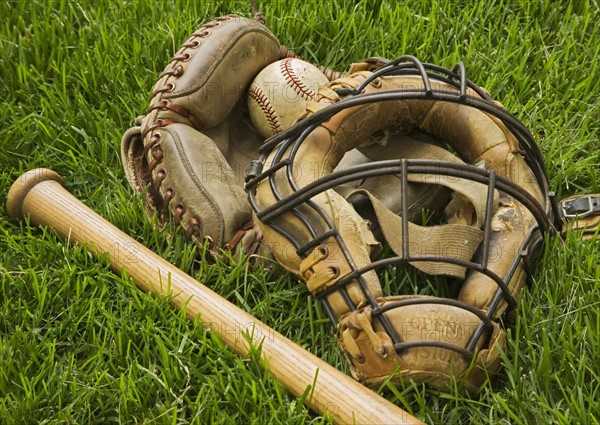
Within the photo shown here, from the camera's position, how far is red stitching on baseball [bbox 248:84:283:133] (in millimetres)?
2955

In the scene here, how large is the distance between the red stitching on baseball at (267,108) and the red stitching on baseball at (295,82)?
110 millimetres

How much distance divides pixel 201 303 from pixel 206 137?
0.74 m

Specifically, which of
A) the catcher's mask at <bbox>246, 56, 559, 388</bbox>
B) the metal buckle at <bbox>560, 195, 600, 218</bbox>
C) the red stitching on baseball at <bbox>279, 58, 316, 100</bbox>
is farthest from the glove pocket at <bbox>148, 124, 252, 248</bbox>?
the metal buckle at <bbox>560, 195, 600, 218</bbox>

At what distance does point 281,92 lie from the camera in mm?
2938

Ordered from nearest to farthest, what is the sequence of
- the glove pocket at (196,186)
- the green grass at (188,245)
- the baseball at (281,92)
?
1. the green grass at (188,245)
2. the glove pocket at (196,186)
3. the baseball at (281,92)

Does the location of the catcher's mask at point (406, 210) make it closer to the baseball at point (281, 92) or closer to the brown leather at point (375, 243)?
the brown leather at point (375, 243)

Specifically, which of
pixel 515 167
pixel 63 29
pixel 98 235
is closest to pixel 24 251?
pixel 98 235

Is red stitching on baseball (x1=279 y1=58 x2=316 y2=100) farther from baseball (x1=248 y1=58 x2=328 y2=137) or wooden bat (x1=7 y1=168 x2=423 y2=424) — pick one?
wooden bat (x1=7 y1=168 x2=423 y2=424)

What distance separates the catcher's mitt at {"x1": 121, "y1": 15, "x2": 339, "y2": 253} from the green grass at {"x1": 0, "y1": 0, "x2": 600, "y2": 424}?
0.38ft

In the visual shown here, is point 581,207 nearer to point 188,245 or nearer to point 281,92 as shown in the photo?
point 281,92

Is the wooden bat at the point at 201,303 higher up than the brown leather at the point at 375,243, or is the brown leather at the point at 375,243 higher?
the brown leather at the point at 375,243

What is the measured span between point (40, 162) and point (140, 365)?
48.8 inches

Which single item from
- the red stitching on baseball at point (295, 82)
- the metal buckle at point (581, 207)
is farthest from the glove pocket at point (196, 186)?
the metal buckle at point (581, 207)

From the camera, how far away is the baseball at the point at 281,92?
2920 mm
